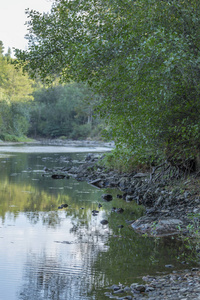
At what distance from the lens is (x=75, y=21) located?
12375mm

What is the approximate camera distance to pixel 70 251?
30.0 feet

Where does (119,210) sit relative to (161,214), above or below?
below

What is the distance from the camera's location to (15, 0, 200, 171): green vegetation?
9023 mm

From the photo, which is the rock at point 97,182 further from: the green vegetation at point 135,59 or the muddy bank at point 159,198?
the green vegetation at point 135,59

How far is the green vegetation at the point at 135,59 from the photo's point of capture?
29.6 feet

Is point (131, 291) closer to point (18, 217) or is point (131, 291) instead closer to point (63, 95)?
point (18, 217)

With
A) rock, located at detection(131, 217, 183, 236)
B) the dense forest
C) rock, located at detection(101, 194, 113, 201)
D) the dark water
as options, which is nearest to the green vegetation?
rock, located at detection(131, 217, 183, 236)

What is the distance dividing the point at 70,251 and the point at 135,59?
4.60m

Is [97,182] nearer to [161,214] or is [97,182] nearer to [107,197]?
[107,197]

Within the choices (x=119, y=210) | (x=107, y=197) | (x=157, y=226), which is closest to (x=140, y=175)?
(x=107, y=197)

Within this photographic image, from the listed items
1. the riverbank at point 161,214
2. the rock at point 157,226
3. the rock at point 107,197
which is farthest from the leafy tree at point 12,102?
the rock at point 157,226

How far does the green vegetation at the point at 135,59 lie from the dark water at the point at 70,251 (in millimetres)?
2974

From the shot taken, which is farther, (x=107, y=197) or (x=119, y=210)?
(x=107, y=197)

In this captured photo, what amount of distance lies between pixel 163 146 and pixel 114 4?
4.92 metres
